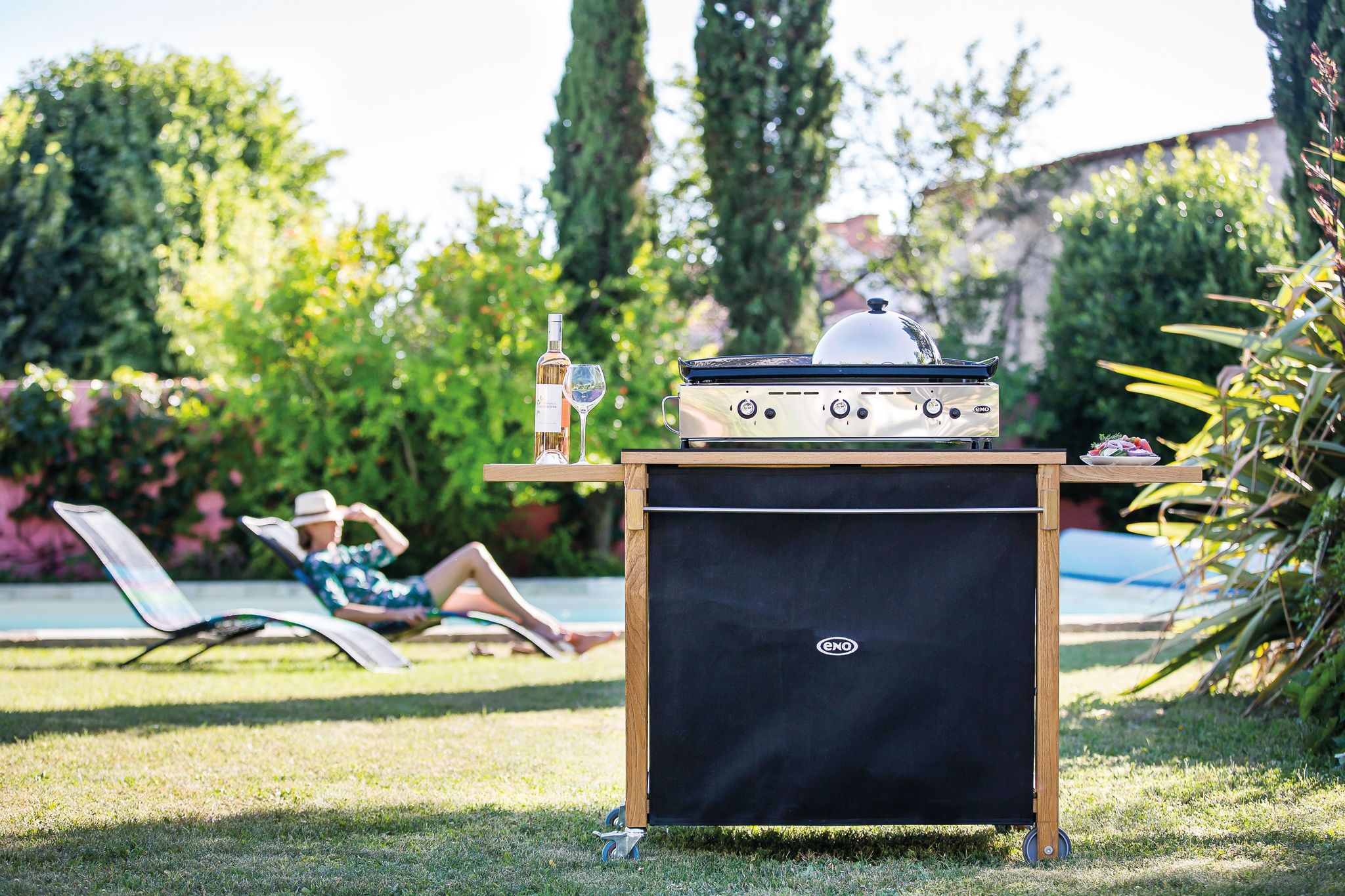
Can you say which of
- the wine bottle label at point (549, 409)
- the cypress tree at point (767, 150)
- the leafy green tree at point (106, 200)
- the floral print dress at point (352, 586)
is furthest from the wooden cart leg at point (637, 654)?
the leafy green tree at point (106, 200)

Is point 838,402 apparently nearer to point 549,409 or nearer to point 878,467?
point 878,467

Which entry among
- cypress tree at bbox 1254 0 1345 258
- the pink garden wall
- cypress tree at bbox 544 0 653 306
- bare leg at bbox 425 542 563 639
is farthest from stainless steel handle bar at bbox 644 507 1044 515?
the pink garden wall

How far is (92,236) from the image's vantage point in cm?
2120

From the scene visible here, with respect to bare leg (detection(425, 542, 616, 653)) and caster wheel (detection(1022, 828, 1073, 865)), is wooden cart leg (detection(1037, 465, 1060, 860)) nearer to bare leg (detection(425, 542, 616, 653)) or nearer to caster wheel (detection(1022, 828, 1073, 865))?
caster wheel (detection(1022, 828, 1073, 865))

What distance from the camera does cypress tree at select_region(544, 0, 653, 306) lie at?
11.5m

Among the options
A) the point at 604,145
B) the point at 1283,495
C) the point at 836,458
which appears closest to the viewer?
the point at 836,458

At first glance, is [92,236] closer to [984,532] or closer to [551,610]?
[551,610]

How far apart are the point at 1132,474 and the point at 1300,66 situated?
12.0ft

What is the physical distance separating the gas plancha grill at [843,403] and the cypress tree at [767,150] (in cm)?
879

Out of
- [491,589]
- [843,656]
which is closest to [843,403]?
[843,656]

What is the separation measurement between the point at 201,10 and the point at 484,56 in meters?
5.42

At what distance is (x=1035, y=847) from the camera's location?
9.23 feet

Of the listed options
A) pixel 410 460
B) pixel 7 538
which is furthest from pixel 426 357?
pixel 7 538

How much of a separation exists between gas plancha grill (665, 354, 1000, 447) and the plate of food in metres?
0.28
